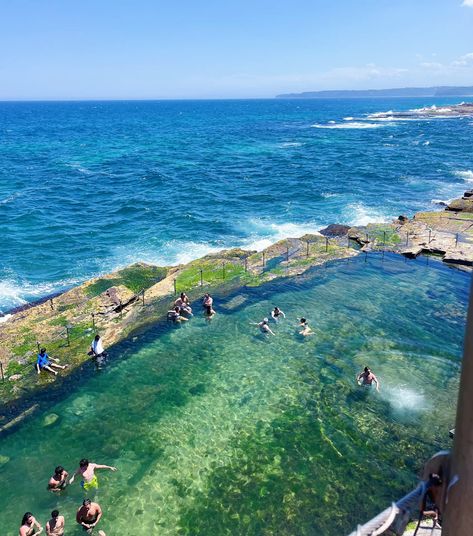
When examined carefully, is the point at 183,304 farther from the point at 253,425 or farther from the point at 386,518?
the point at 386,518

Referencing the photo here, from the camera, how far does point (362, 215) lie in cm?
4666

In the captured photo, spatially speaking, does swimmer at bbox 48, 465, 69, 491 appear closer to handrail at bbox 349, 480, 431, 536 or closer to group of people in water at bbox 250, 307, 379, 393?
group of people in water at bbox 250, 307, 379, 393

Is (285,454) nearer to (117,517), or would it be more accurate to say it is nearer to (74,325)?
(117,517)

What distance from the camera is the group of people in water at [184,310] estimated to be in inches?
912

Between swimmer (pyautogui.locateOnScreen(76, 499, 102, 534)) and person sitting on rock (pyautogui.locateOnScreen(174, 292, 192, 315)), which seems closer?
swimmer (pyautogui.locateOnScreen(76, 499, 102, 534))

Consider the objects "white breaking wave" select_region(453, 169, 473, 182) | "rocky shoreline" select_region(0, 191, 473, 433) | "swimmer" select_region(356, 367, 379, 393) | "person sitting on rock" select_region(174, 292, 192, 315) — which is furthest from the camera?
"white breaking wave" select_region(453, 169, 473, 182)

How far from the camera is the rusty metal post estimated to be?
3.13 m

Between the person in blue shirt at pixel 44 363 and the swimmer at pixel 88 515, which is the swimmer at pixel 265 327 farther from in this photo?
the swimmer at pixel 88 515

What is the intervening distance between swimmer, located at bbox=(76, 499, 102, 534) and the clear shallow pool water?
1.54ft

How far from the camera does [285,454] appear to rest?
1466 cm

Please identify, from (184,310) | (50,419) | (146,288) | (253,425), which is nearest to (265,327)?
(184,310)

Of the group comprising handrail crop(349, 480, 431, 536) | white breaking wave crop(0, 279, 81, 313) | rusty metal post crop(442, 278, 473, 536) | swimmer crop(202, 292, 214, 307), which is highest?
rusty metal post crop(442, 278, 473, 536)

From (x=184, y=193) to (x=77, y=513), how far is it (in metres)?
50.9

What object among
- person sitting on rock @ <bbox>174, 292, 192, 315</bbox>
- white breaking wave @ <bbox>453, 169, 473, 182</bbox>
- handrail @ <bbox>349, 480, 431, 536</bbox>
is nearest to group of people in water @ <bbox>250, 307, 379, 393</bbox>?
person sitting on rock @ <bbox>174, 292, 192, 315</bbox>
